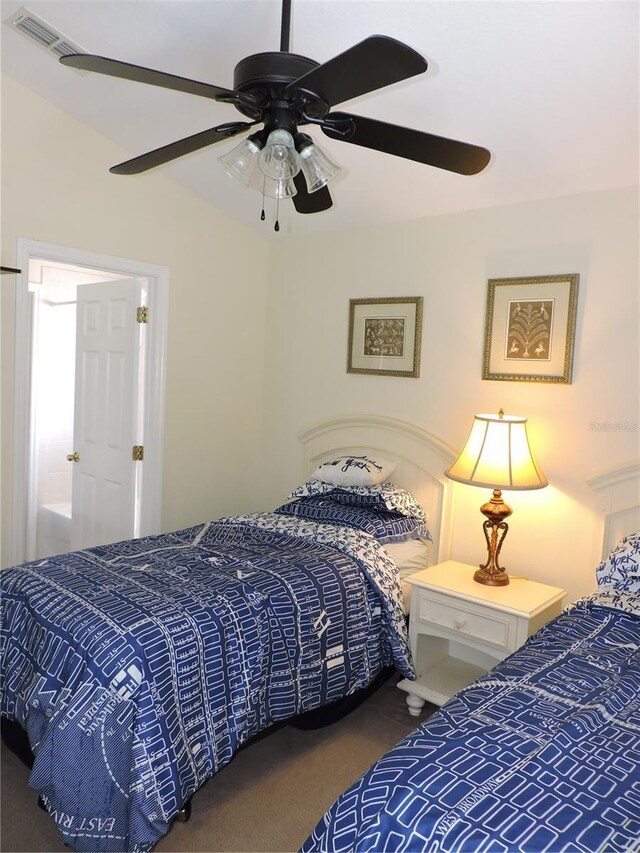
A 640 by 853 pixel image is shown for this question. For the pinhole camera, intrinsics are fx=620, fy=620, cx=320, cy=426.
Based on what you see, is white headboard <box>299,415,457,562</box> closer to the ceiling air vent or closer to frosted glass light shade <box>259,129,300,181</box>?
frosted glass light shade <box>259,129,300,181</box>

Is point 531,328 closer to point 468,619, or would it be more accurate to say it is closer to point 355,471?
point 355,471

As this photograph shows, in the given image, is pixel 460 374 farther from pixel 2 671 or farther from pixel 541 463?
pixel 2 671

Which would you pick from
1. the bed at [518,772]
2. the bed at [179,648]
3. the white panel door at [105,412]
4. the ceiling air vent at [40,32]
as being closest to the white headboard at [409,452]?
the bed at [179,648]

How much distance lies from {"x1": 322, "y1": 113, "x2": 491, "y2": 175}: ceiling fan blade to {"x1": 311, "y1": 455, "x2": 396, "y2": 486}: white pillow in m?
1.70

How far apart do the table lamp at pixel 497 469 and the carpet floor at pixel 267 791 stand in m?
0.79

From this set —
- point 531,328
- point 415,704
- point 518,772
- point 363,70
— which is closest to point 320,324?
point 531,328

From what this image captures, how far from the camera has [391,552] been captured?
2.98 metres

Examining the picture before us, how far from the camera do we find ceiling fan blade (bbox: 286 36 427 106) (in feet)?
4.05

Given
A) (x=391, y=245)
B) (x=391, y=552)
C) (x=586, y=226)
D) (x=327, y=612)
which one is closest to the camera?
(x=327, y=612)

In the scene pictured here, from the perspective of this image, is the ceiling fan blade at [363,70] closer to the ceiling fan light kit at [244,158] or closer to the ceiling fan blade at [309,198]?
the ceiling fan light kit at [244,158]

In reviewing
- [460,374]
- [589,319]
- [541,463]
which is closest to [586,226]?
[589,319]

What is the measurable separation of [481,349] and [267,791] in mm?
→ 2151

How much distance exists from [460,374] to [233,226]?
1767mm

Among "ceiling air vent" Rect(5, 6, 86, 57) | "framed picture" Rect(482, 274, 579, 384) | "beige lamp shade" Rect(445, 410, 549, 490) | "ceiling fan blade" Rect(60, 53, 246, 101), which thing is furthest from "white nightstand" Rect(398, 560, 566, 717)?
"ceiling air vent" Rect(5, 6, 86, 57)
